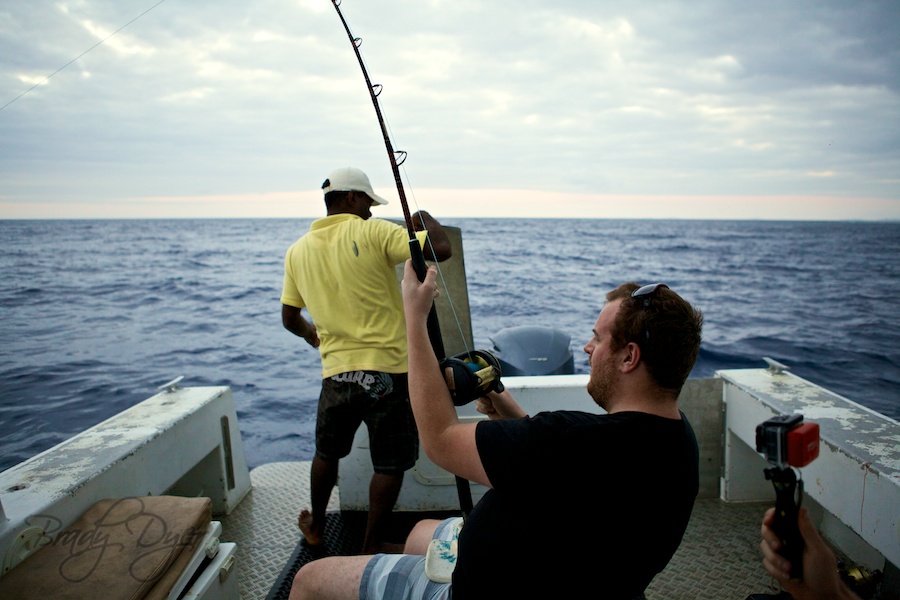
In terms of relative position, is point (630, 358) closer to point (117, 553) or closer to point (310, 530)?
point (117, 553)

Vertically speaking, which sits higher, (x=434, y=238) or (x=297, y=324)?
(x=434, y=238)

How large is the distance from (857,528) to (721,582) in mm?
671

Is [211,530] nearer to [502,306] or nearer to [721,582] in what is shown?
[721,582]

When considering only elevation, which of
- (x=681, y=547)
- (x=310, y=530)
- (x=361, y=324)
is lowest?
(x=681, y=547)

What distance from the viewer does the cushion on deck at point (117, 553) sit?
1536 millimetres

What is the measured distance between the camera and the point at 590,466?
1.13 m

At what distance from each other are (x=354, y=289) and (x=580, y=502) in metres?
1.44

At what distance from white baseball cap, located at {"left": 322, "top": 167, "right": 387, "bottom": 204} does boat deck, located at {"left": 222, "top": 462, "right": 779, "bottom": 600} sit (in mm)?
1660

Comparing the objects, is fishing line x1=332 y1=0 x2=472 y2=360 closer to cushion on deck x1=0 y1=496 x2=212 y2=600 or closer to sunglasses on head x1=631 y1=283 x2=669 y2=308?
sunglasses on head x1=631 y1=283 x2=669 y2=308

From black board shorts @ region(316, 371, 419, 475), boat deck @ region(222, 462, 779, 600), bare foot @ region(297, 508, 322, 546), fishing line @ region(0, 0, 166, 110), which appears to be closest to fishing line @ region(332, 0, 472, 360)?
black board shorts @ region(316, 371, 419, 475)

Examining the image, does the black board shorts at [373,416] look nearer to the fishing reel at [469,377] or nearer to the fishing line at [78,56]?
the fishing reel at [469,377]

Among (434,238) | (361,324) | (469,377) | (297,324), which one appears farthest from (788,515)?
(297,324)

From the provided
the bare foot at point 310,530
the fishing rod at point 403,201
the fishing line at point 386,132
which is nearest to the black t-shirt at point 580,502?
the fishing rod at point 403,201

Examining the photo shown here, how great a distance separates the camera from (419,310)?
1.34m
